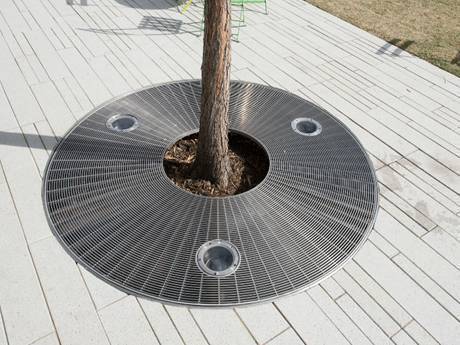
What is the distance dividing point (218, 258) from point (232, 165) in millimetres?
932

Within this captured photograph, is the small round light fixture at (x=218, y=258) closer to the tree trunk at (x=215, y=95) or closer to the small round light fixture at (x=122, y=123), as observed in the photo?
the tree trunk at (x=215, y=95)

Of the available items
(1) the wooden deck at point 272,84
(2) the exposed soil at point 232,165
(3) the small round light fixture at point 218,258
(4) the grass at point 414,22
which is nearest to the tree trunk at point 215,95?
(2) the exposed soil at point 232,165

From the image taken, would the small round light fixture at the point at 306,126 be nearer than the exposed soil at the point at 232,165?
No

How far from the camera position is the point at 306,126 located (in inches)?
136

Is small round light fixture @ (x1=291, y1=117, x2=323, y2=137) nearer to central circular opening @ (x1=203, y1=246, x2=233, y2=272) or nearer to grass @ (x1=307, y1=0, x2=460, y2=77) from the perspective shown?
central circular opening @ (x1=203, y1=246, x2=233, y2=272)

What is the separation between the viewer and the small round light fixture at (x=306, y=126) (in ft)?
11.1

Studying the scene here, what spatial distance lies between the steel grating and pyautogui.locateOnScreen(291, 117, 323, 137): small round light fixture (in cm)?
3

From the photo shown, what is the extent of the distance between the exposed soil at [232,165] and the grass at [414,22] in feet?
9.40

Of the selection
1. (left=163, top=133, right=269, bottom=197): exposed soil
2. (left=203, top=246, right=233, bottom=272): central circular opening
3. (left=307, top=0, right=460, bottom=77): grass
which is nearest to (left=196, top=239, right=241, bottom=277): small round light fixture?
(left=203, top=246, right=233, bottom=272): central circular opening

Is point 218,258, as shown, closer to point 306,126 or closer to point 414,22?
point 306,126

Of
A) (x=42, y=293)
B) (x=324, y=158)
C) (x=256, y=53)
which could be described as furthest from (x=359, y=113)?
(x=42, y=293)

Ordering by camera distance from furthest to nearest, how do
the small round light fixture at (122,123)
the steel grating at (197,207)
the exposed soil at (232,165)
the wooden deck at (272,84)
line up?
the small round light fixture at (122,123), the exposed soil at (232,165), the steel grating at (197,207), the wooden deck at (272,84)

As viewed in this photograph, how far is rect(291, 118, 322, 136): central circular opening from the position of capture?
3.37 m

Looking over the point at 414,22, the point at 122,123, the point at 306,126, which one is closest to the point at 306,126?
the point at 306,126
